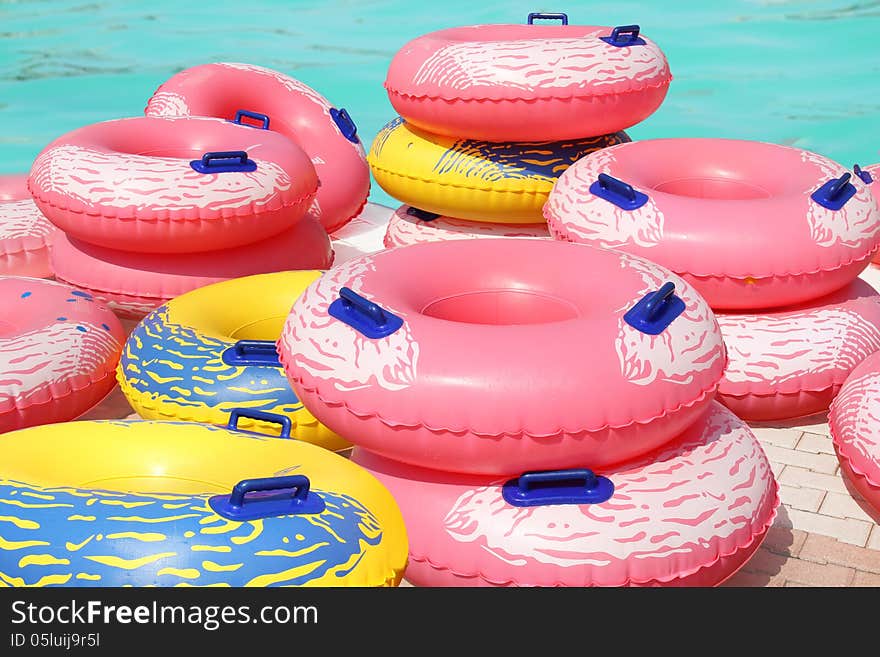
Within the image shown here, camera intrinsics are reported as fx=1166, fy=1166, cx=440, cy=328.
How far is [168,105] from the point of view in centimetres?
517

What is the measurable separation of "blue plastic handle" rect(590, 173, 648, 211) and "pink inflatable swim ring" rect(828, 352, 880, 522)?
0.86 metres

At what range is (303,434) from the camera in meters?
3.32

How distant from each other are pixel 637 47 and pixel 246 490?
3126 millimetres

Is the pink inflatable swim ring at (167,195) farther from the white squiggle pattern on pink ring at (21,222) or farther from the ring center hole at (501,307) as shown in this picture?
the ring center hole at (501,307)

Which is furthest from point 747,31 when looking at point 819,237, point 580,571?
point 580,571

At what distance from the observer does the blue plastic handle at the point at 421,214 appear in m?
4.96

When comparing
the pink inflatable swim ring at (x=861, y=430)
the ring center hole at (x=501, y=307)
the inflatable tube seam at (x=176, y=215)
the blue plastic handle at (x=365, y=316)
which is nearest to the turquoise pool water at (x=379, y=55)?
the inflatable tube seam at (x=176, y=215)

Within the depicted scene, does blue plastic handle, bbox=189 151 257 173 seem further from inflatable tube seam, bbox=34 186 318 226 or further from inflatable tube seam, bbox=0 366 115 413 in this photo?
inflatable tube seam, bbox=0 366 115 413

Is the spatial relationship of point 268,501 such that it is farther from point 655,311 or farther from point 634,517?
point 655,311

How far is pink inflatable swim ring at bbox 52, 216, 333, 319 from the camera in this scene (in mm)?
4184

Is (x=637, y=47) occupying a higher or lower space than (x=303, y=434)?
higher

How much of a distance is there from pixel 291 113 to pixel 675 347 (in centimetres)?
319

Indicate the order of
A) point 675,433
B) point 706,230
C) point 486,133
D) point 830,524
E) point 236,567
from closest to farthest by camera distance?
point 236,567, point 675,433, point 830,524, point 706,230, point 486,133
